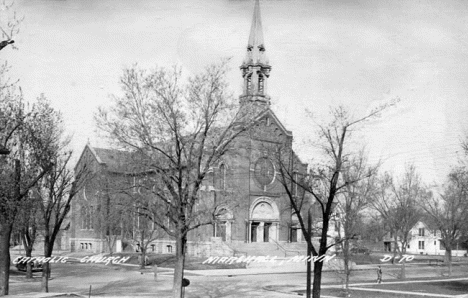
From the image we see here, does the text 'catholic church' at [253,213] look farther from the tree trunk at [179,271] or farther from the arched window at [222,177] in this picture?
the tree trunk at [179,271]

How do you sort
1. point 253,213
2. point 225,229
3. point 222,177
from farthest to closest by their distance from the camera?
point 253,213
point 225,229
point 222,177

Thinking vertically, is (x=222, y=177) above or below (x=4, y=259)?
above

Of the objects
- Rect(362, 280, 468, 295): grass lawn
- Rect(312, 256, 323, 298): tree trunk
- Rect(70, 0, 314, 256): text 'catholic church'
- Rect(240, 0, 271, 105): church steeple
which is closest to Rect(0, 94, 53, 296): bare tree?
Rect(312, 256, 323, 298): tree trunk

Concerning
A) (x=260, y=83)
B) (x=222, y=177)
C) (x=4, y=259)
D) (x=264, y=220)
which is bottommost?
(x=4, y=259)

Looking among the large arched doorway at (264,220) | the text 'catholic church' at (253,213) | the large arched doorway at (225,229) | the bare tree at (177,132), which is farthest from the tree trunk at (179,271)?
the large arched doorway at (264,220)

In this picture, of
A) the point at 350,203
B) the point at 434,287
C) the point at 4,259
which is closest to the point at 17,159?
the point at 4,259

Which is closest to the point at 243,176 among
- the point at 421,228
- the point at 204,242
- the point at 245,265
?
the point at 204,242

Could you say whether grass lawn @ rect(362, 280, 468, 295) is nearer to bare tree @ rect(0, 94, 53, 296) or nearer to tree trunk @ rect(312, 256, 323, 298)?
tree trunk @ rect(312, 256, 323, 298)

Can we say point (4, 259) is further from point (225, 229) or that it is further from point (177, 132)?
point (225, 229)

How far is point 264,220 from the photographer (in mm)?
64938

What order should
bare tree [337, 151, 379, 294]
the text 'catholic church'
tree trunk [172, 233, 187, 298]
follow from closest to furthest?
1. tree trunk [172, 233, 187, 298]
2. bare tree [337, 151, 379, 294]
3. the text 'catholic church'

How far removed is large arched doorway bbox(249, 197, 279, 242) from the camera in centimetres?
6431

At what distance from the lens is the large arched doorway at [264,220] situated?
64.3 meters

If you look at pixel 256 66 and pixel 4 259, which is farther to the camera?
pixel 256 66
